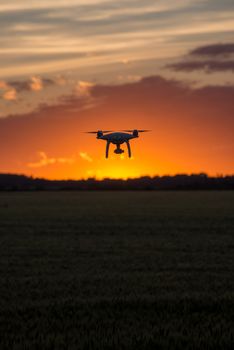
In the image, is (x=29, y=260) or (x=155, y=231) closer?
(x=29, y=260)

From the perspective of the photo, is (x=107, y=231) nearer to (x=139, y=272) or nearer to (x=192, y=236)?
(x=192, y=236)

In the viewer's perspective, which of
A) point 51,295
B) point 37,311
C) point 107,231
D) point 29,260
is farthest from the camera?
point 107,231

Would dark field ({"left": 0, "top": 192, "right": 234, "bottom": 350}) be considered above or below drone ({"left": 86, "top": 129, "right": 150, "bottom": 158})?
below

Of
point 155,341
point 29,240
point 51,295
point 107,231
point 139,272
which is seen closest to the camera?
point 155,341

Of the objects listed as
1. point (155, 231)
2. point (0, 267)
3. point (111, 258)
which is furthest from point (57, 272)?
point (155, 231)

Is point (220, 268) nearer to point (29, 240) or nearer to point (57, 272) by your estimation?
point (57, 272)

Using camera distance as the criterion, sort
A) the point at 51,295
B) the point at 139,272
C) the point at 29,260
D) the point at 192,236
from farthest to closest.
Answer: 1. the point at 192,236
2. the point at 29,260
3. the point at 139,272
4. the point at 51,295

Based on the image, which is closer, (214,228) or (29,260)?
(29,260)

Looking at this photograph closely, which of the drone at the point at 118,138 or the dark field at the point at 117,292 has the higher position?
the drone at the point at 118,138

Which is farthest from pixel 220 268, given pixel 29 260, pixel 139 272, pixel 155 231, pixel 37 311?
pixel 155 231
